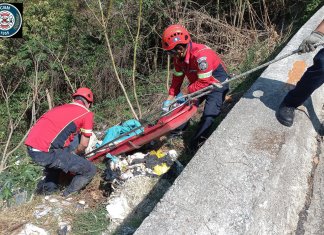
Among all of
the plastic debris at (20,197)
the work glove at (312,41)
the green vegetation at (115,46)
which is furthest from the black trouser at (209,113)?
the green vegetation at (115,46)

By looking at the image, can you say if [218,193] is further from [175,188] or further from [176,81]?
[176,81]

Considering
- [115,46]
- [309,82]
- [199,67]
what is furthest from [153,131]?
[115,46]

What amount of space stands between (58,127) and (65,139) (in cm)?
18

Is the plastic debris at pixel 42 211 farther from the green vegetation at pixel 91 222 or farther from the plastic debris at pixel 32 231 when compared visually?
the green vegetation at pixel 91 222

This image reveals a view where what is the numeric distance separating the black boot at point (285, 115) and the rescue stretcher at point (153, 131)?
1.22 m

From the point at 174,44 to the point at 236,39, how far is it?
148 inches

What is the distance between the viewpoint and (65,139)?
4.34 m

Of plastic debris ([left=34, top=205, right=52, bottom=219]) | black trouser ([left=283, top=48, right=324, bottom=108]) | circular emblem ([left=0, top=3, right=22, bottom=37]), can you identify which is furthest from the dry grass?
circular emblem ([left=0, top=3, right=22, bottom=37])

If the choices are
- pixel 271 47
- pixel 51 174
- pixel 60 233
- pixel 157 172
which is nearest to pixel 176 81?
pixel 157 172

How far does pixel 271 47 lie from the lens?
7207 mm

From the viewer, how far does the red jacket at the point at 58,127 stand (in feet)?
13.8

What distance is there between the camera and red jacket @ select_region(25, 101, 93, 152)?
4219 millimetres

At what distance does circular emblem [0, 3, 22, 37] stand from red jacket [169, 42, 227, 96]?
5168 millimetres

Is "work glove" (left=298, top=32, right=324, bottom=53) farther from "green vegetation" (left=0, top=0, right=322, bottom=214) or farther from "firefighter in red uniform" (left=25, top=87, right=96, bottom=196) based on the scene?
"green vegetation" (left=0, top=0, right=322, bottom=214)
